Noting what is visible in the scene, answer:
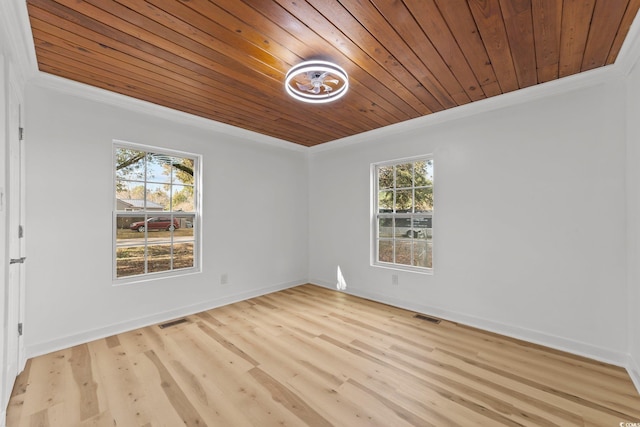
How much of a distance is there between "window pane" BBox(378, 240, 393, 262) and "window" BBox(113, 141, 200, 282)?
98.7 inches

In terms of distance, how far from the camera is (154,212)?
10.6 ft

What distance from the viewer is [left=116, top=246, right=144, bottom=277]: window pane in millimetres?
3039

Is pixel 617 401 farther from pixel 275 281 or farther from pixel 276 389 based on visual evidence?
pixel 275 281

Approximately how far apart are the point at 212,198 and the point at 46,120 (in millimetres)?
1693

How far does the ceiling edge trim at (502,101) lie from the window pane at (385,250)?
1499mm

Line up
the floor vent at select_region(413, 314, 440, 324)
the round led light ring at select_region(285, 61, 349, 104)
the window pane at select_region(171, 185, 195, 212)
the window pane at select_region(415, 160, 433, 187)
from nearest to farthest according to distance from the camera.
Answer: the round led light ring at select_region(285, 61, 349, 104), the floor vent at select_region(413, 314, 440, 324), the window pane at select_region(171, 185, 195, 212), the window pane at select_region(415, 160, 433, 187)

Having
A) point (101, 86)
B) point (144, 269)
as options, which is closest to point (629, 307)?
point (144, 269)

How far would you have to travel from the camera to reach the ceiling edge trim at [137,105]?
97.3 inches

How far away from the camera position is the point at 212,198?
12.1 feet

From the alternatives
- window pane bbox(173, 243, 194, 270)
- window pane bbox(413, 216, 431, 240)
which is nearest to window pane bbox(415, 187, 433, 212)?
window pane bbox(413, 216, 431, 240)

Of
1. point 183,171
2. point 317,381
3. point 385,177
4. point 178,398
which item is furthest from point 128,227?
point 385,177

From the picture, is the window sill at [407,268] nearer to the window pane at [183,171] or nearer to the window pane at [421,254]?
the window pane at [421,254]

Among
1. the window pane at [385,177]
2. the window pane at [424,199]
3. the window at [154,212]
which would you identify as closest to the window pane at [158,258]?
the window at [154,212]

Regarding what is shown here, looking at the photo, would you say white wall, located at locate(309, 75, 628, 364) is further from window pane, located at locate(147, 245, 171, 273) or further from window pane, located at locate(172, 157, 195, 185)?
window pane, located at locate(147, 245, 171, 273)
